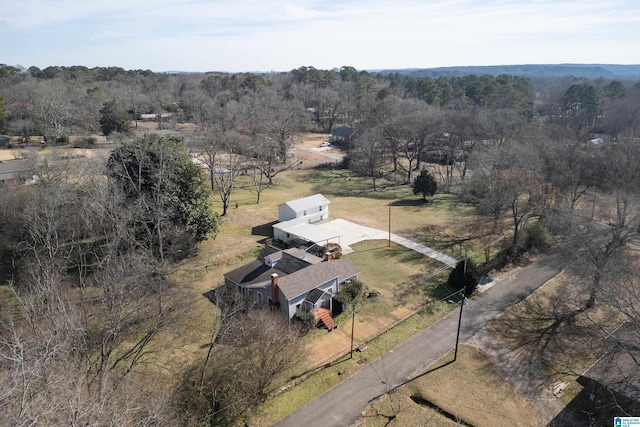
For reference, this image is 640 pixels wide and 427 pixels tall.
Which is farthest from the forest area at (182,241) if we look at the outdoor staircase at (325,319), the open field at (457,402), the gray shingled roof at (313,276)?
the open field at (457,402)

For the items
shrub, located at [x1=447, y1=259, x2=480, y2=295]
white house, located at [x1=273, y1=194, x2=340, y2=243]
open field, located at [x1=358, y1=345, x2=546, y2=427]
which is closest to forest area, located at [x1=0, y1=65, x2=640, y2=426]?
shrub, located at [x1=447, y1=259, x2=480, y2=295]

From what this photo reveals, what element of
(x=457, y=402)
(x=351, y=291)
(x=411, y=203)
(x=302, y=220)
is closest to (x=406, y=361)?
(x=457, y=402)

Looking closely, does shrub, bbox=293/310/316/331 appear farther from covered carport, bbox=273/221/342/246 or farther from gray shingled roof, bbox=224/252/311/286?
covered carport, bbox=273/221/342/246

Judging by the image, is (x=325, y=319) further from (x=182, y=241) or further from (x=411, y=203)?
(x=411, y=203)

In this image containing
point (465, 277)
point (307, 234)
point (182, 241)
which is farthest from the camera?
point (307, 234)

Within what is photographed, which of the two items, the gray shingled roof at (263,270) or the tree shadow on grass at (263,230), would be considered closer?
the gray shingled roof at (263,270)

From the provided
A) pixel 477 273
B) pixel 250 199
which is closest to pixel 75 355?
pixel 477 273

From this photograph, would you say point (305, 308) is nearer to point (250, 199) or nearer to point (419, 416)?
point (419, 416)

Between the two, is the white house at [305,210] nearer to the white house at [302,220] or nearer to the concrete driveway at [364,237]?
the white house at [302,220]
